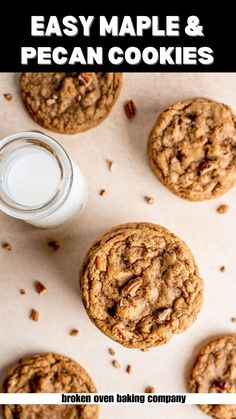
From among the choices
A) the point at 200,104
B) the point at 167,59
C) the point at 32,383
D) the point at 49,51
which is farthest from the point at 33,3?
the point at 32,383

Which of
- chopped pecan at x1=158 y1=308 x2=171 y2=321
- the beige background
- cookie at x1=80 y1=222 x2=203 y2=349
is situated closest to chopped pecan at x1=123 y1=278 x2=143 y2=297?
cookie at x1=80 y1=222 x2=203 y2=349

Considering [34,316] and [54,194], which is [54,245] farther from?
[54,194]

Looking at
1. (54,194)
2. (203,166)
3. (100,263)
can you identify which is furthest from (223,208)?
(54,194)

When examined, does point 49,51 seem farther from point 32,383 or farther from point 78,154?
point 32,383

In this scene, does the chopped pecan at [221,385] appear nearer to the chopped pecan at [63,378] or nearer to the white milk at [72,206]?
the chopped pecan at [63,378]

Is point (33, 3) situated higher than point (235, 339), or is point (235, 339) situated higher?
point (33, 3)

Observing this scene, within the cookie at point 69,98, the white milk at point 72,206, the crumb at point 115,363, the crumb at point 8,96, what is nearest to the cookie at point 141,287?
the white milk at point 72,206
